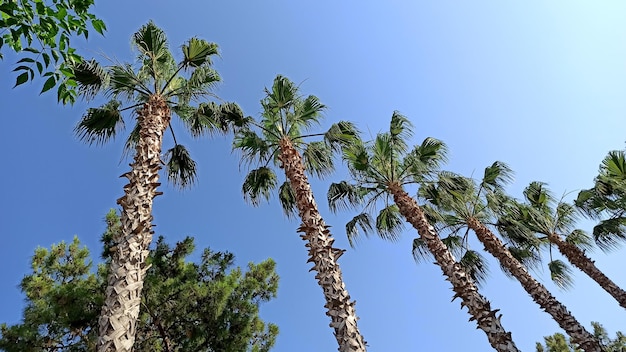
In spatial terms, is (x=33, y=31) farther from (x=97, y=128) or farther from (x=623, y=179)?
(x=623, y=179)

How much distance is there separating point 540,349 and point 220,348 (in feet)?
47.6

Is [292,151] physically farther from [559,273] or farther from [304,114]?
[559,273]

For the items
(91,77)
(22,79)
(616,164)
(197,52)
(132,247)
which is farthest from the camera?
(616,164)

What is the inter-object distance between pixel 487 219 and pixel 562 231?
8.70 ft

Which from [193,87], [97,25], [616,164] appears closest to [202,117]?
[193,87]

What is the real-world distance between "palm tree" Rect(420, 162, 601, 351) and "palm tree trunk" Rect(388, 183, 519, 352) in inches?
69.6

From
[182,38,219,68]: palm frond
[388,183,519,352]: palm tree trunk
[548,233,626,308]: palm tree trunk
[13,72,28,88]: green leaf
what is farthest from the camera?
[548,233,626,308]: palm tree trunk

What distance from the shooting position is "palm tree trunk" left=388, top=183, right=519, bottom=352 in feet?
23.9

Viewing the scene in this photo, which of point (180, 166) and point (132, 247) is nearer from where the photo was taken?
point (132, 247)

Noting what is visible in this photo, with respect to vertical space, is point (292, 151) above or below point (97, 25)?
above

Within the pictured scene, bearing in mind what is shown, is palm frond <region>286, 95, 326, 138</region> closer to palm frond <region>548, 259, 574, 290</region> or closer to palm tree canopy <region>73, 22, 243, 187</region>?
palm tree canopy <region>73, 22, 243, 187</region>

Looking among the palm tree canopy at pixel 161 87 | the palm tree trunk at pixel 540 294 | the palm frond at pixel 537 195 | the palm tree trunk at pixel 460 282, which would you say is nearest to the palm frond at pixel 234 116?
the palm tree canopy at pixel 161 87

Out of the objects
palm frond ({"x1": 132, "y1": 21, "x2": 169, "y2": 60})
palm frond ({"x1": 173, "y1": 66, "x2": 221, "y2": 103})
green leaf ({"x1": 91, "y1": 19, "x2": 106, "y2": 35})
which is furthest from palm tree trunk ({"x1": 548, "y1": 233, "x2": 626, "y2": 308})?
green leaf ({"x1": 91, "y1": 19, "x2": 106, "y2": 35})

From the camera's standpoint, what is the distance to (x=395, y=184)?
1059 cm
